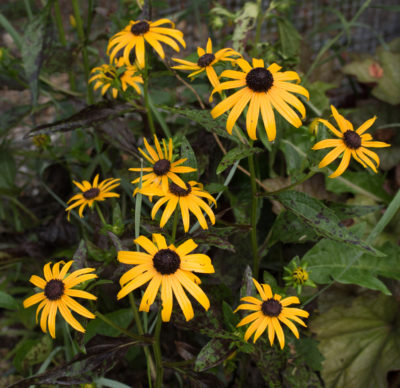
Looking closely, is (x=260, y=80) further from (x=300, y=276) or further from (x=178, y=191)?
(x=300, y=276)

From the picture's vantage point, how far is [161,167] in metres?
0.72

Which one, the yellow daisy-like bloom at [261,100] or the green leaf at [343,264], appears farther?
the green leaf at [343,264]

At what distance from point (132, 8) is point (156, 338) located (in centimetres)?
89

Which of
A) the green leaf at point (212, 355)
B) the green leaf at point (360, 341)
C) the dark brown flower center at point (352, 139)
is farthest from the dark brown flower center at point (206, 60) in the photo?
the green leaf at point (360, 341)

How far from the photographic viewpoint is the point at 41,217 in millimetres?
1346

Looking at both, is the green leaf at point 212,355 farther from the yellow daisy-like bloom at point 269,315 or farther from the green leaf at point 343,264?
the green leaf at point 343,264

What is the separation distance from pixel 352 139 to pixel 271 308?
0.32m

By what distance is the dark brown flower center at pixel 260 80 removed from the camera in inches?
26.0

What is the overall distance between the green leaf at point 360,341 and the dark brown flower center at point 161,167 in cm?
62

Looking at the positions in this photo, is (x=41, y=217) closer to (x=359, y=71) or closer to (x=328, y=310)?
(x=328, y=310)

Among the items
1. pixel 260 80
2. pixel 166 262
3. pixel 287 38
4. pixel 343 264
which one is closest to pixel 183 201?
pixel 166 262

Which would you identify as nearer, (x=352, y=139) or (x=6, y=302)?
(x=352, y=139)

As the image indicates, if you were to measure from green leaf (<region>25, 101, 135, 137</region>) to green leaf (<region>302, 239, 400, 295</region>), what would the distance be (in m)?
0.55

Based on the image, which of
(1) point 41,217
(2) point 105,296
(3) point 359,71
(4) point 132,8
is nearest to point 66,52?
(4) point 132,8
